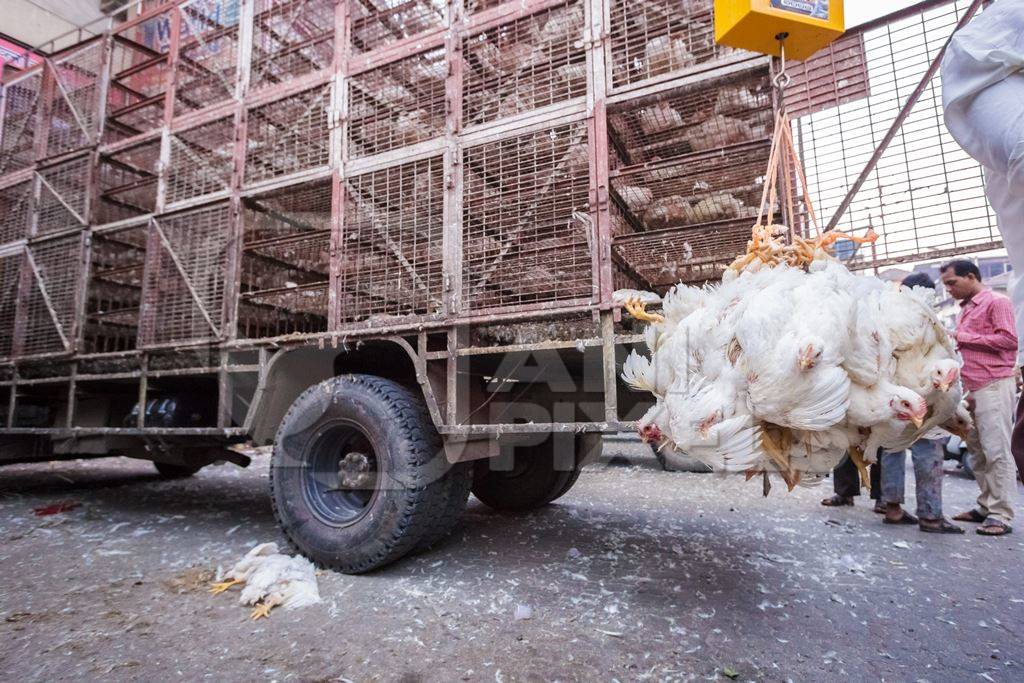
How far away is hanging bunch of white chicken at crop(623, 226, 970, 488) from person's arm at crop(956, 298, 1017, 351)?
7.36 ft

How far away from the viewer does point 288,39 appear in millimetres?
4570

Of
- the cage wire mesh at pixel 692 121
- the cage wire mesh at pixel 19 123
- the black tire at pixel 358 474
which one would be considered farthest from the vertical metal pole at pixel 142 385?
the cage wire mesh at pixel 692 121

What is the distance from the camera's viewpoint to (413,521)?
293 cm

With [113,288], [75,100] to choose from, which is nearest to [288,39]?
[75,100]

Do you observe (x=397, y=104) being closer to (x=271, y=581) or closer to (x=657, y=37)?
(x=657, y=37)

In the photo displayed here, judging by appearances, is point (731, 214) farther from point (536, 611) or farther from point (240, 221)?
point (240, 221)

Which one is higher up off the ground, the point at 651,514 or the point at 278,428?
the point at 278,428

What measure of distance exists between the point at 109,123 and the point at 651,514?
6.84 m

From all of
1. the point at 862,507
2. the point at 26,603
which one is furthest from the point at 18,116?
the point at 862,507

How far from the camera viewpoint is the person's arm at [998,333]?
326cm

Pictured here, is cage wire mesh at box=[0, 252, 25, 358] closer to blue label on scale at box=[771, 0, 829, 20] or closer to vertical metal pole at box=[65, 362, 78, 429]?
vertical metal pole at box=[65, 362, 78, 429]

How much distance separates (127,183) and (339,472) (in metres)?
4.38

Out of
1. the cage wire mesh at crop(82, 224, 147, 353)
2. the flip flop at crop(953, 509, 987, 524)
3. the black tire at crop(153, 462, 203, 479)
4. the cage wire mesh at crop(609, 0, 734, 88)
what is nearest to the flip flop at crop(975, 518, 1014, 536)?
the flip flop at crop(953, 509, 987, 524)

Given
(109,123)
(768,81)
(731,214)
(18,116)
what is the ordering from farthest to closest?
1. (18,116)
2. (109,123)
3. (731,214)
4. (768,81)
